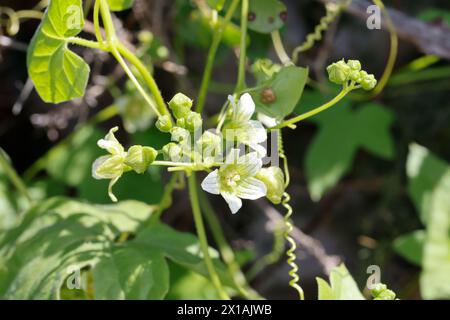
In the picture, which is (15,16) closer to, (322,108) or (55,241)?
(55,241)

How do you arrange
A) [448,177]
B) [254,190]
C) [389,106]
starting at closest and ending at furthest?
[254,190]
[448,177]
[389,106]

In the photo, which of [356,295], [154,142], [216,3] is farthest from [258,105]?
[154,142]

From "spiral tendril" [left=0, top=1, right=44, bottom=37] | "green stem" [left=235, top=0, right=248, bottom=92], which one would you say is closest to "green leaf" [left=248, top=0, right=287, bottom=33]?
"green stem" [left=235, top=0, right=248, bottom=92]

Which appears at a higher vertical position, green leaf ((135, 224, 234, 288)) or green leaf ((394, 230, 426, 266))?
green leaf ((135, 224, 234, 288))

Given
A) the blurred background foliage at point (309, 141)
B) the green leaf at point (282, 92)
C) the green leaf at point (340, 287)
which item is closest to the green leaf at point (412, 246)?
the blurred background foliage at point (309, 141)

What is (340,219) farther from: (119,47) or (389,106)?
(119,47)

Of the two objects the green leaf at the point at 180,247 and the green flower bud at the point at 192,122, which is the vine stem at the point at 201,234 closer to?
the green leaf at the point at 180,247

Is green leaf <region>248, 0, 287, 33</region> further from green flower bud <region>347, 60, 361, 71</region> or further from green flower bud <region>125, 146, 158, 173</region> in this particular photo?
green flower bud <region>125, 146, 158, 173</region>
